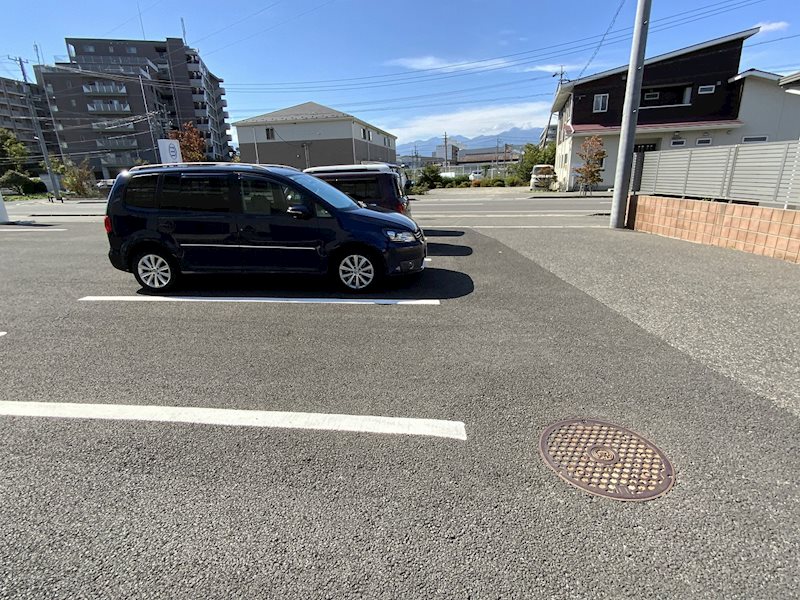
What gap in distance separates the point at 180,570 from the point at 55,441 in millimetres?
1537

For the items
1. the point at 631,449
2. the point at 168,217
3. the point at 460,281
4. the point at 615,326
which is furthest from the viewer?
the point at 460,281

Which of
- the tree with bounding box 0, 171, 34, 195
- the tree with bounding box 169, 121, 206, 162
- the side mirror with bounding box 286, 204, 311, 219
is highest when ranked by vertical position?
the tree with bounding box 169, 121, 206, 162

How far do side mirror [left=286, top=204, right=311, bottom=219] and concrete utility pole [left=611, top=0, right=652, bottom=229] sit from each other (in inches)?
325

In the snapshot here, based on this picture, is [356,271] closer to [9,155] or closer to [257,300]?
[257,300]

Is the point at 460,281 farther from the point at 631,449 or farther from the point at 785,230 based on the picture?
the point at 785,230

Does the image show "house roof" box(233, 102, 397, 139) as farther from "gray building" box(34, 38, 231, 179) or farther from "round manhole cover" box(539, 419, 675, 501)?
"round manhole cover" box(539, 419, 675, 501)

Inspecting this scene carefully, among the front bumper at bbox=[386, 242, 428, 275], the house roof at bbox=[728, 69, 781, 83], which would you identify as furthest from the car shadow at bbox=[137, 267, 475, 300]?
the house roof at bbox=[728, 69, 781, 83]

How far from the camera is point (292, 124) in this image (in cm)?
4372

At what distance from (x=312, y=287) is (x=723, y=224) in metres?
7.90

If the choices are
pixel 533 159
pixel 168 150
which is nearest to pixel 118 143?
pixel 168 150

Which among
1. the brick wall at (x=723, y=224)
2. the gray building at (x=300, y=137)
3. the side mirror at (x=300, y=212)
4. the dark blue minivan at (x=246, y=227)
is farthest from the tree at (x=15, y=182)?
the brick wall at (x=723, y=224)

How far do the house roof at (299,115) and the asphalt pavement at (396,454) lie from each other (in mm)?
42254

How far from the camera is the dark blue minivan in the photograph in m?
5.62

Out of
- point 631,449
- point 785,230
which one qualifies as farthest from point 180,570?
point 785,230
